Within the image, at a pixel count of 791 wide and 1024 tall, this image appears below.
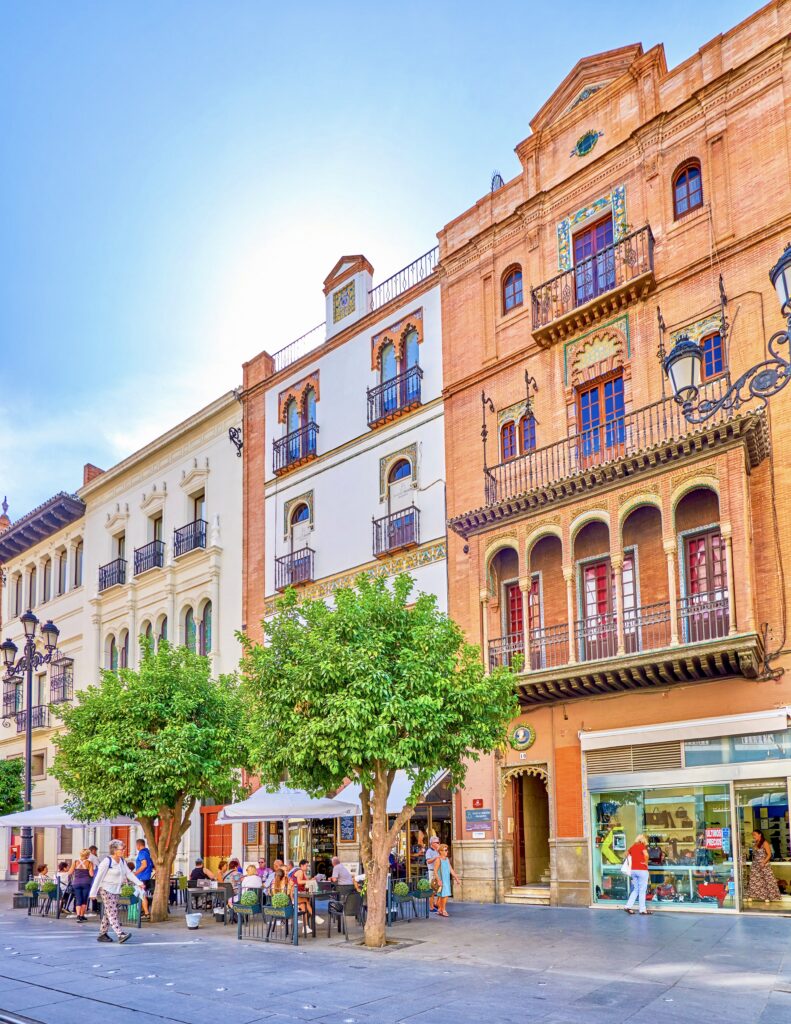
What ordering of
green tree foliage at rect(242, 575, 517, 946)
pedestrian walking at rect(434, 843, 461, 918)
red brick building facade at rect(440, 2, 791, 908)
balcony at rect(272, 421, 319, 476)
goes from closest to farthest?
1. green tree foliage at rect(242, 575, 517, 946)
2. red brick building facade at rect(440, 2, 791, 908)
3. pedestrian walking at rect(434, 843, 461, 918)
4. balcony at rect(272, 421, 319, 476)

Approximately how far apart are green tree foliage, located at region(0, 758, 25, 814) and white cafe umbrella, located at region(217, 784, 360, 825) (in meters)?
18.6

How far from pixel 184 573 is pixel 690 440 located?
19.4 metres

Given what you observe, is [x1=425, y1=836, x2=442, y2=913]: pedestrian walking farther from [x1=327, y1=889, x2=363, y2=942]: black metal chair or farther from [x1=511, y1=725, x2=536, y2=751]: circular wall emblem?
[x1=511, y1=725, x2=536, y2=751]: circular wall emblem

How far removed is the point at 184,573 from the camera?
33.2 meters

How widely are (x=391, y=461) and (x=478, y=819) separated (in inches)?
361

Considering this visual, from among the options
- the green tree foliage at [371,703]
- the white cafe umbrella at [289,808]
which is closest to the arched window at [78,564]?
the white cafe umbrella at [289,808]

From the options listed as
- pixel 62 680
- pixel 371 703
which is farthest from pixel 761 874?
pixel 62 680

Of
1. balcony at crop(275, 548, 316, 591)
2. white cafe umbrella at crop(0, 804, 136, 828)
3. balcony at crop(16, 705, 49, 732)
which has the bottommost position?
white cafe umbrella at crop(0, 804, 136, 828)

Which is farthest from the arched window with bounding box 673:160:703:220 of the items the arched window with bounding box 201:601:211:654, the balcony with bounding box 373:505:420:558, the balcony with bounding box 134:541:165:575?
the balcony with bounding box 134:541:165:575

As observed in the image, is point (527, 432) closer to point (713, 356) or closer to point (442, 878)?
point (713, 356)

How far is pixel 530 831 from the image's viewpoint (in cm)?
2262

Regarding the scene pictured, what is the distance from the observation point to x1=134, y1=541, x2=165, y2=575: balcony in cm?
3434

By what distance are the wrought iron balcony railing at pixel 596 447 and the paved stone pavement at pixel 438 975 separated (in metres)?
8.49

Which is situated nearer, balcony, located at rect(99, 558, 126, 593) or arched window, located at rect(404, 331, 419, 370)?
arched window, located at rect(404, 331, 419, 370)
